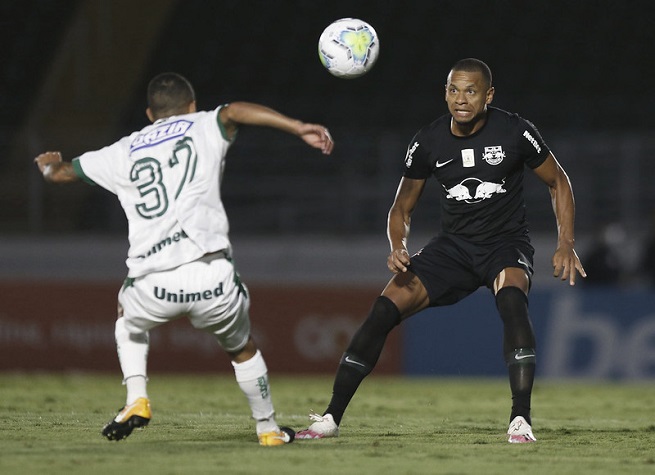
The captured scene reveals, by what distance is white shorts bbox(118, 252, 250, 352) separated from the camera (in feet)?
19.2

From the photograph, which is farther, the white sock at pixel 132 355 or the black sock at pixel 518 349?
the black sock at pixel 518 349

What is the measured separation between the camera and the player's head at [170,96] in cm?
611

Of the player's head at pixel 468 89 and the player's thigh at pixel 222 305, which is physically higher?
the player's head at pixel 468 89

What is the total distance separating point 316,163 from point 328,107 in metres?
1.39

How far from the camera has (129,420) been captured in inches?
232

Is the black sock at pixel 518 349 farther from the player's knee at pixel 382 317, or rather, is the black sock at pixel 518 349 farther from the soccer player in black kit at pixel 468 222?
the player's knee at pixel 382 317

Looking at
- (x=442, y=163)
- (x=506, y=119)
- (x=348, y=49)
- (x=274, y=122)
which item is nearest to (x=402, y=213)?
(x=442, y=163)

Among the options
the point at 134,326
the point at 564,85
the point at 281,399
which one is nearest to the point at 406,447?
the point at 134,326

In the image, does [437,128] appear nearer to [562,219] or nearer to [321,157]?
[562,219]

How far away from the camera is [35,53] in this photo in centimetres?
1820

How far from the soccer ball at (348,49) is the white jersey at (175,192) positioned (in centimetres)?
146

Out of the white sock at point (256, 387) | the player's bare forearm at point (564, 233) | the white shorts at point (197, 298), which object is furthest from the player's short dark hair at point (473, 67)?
the white sock at point (256, 387)

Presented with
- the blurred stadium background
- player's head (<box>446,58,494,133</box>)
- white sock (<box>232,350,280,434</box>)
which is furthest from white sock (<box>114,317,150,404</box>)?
the blurred stadium background

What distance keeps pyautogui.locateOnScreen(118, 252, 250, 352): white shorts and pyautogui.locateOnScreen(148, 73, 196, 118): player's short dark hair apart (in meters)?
0.80
